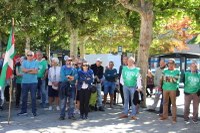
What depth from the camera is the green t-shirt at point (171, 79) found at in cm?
1187

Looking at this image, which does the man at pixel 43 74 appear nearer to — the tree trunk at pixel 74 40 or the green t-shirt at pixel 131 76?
the green t-shirt at pixel 131 76

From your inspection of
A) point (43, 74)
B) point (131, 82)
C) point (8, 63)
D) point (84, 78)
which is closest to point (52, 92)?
point (43, 74)

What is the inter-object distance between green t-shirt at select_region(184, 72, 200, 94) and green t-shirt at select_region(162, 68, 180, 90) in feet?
1.11

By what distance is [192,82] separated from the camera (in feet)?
39.4

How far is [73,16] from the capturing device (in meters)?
18.1

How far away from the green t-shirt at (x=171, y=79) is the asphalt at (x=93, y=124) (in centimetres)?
100

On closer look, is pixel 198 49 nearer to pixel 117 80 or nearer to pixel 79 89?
pixel 117 80

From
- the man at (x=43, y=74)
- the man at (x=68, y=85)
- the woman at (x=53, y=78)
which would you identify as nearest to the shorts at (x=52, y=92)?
the woman at (x=53, y=78)

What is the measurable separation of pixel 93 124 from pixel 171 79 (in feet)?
8.28

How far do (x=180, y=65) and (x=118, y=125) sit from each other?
1847 centimetres

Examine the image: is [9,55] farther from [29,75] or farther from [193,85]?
[193,85]

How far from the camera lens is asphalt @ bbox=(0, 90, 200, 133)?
33.9ft

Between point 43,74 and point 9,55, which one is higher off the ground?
point 9,55

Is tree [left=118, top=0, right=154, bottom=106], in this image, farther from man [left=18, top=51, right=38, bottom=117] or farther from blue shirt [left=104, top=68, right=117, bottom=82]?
man [left=18, top=51, right=38, bottom=117]
